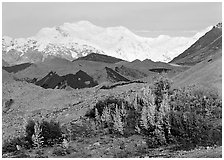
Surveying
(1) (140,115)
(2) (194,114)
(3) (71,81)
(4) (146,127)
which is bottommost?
(4) (146,127)

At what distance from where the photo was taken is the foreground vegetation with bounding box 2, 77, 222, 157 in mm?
A: 18203

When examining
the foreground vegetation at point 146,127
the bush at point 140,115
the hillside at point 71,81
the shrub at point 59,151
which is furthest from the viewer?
the hillside at point 71,81

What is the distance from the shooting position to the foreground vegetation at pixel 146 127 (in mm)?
18203

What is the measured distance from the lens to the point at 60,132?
20.1m

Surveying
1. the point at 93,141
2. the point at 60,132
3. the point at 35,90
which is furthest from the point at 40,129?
the point at 35,90

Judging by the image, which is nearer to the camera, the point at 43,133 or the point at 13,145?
the point at 13,145

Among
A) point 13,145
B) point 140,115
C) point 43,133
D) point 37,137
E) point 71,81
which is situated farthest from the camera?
point 71,81

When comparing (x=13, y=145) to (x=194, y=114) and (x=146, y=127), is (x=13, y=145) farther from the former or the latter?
(x=194, y=114)

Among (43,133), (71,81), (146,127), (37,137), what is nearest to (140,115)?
(146,127)

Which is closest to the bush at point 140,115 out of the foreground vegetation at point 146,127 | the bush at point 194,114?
the foreground vegetation at point 146,127

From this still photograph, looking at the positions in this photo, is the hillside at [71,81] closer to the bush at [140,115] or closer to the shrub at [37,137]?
the bush at [140,115]

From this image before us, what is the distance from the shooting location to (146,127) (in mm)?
19359

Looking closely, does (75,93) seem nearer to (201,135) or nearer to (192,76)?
(192,76)

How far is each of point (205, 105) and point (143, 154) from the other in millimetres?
5748
